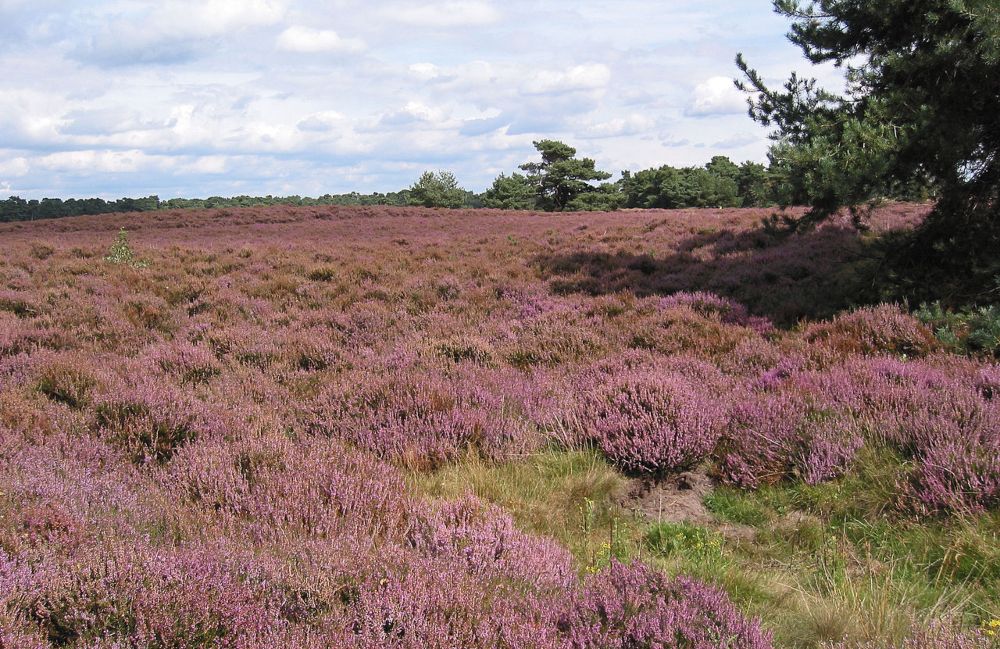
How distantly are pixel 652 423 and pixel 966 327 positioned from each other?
428 centimetres

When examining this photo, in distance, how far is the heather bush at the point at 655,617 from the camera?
6.71 feet

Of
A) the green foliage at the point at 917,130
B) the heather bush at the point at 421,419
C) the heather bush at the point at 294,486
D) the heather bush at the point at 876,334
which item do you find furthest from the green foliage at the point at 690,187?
Answer: the heather bush at the point at 294,486

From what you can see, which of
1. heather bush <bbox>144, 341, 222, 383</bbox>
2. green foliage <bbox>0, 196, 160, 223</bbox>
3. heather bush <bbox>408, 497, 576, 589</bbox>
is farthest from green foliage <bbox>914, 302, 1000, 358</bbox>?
green foliage <bbox>0, 196, 160, 223</bbox>

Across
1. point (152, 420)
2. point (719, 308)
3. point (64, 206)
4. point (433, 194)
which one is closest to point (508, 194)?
point (433, 194)

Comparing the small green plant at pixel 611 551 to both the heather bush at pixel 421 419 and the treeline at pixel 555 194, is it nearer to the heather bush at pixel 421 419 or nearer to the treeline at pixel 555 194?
the heather bush at pixel 421 419

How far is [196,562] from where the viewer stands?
2287 millimetres

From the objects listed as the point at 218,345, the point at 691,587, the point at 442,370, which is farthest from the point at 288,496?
the point at 218,345

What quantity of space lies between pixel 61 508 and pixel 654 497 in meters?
3.19

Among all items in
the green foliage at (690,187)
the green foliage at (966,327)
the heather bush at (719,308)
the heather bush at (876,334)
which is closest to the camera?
the green foliage at (966,327)

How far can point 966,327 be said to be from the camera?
616cm

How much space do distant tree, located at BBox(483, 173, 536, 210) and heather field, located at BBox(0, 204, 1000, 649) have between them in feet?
196

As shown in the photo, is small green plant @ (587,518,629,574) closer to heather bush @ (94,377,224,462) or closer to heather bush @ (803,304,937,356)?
heather bush @ (94,377,224,462)

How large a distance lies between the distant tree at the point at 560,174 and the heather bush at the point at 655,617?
5673 centimetres

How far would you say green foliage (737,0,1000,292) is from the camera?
7.12 meters
